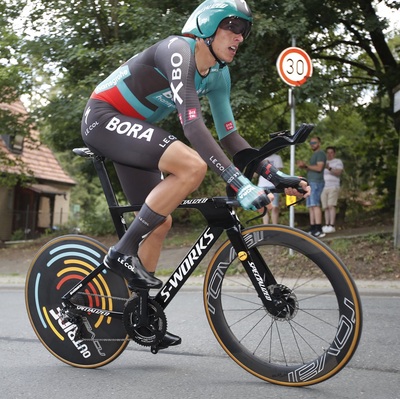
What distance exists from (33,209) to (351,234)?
89.1 ft

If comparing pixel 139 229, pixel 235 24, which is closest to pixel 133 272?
pixel 139 229

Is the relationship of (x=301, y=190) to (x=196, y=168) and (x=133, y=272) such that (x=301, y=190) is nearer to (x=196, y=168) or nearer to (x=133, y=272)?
(x=196, y=168)

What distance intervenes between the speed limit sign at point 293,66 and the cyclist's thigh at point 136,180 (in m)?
6.08

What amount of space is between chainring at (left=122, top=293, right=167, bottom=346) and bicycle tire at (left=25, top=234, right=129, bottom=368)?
0.16m

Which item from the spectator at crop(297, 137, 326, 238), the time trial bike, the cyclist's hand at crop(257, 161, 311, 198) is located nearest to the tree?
the spectator at crop(297, 137, 326, 238)

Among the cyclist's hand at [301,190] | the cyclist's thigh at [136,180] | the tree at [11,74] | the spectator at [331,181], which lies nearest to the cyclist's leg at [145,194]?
the cyclist's thigh at [136,180]

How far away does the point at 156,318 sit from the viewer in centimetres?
341

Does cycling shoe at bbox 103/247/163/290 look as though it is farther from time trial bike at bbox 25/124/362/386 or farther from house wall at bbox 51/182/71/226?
house wall at bbox 51/182/71/226

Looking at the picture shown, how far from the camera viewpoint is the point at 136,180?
364cm

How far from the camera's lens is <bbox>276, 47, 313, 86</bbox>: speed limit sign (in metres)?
9.33

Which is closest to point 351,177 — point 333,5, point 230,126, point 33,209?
point 333,5

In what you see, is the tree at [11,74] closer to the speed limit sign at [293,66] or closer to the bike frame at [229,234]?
the speed limit sign at [293,66]

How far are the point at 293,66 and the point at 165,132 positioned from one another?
6.61m

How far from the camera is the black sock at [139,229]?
326cm
